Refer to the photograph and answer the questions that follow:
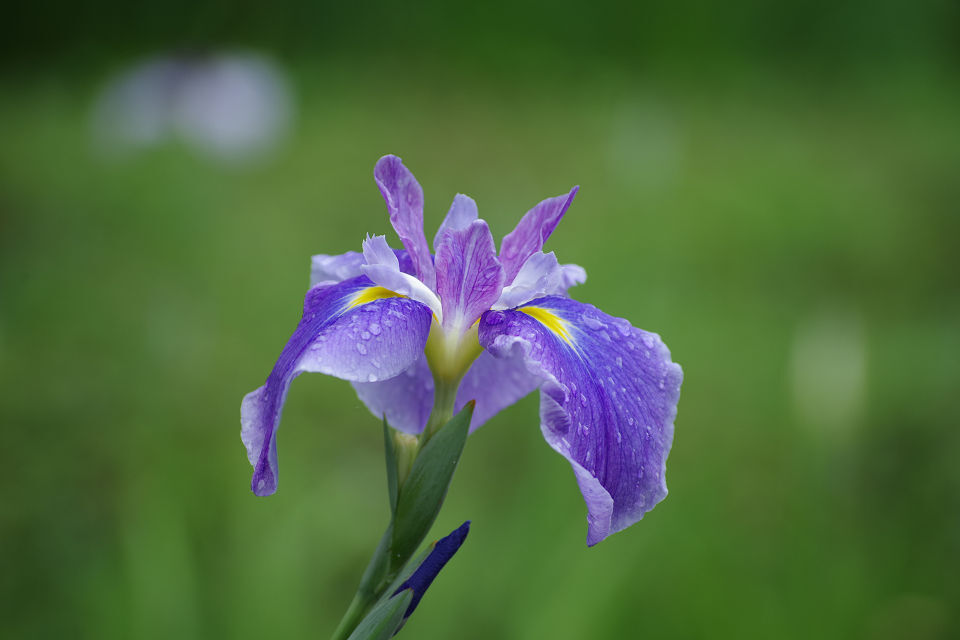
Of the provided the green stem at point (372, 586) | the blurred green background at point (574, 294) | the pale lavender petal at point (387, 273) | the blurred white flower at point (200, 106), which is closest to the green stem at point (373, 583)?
the green stem at point (372, 586)

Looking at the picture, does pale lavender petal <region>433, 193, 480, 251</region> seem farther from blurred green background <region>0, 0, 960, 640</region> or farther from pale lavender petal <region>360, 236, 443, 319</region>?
blurred green background <region>0, 0, 960, 640</region>

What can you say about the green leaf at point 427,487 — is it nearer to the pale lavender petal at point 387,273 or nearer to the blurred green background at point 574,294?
the pale lavender petal at point 387,273

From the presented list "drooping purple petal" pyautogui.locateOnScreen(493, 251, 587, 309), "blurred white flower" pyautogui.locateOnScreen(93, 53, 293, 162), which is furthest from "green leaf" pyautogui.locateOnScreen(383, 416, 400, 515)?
"blurred white flower" pyautogui.locateOnScreen(93, 53, 293, 162)

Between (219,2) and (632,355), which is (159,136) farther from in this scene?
(632,355)

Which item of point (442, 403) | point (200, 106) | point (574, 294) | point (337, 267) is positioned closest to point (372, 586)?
point (442, 403)

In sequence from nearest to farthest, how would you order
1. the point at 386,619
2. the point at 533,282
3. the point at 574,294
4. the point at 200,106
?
1. the point at 386,619
2. the point at 533,282
3. the point at 574,294
4. the point at 200,106

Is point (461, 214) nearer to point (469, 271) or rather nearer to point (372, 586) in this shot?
point (469, 271)

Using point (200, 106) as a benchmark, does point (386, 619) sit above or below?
above
